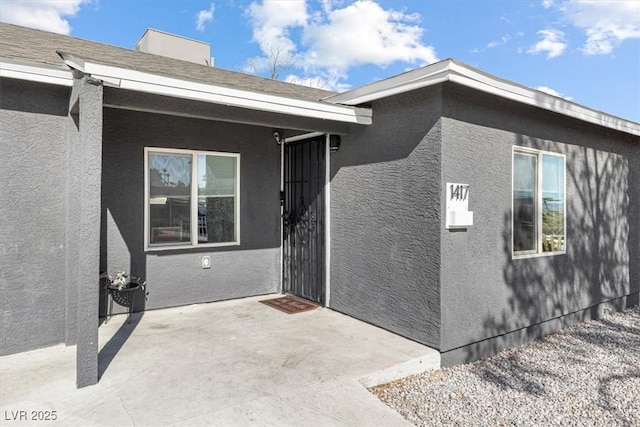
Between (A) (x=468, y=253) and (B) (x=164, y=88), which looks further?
(A) (x=468, y=253)

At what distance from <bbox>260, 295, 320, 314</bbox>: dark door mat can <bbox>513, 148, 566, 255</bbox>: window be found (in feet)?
9.02

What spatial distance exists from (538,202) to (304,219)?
316cm

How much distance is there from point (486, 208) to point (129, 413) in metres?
3.77

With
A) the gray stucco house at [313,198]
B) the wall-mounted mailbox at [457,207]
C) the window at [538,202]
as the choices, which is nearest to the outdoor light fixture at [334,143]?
the gray stucco house at [313,198]

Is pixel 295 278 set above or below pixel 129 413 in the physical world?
above

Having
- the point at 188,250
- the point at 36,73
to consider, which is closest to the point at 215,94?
the point at 36,73

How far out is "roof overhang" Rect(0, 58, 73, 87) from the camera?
3.34 metres

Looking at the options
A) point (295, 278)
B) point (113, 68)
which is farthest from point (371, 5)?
point (113, 68)

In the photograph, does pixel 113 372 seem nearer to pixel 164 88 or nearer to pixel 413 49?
pixel 164 88

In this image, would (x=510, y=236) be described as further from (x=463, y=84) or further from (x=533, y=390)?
(x=463, y=84)

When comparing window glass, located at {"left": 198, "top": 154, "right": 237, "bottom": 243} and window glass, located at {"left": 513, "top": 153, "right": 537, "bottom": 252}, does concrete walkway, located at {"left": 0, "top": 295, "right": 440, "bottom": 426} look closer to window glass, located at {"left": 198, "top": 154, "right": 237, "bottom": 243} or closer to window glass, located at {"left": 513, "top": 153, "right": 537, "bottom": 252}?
window glass, located at {"left": 198, "top": 154, "right": 237, "bottom": 243}

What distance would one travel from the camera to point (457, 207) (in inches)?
150

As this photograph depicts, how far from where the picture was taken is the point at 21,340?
12.1ft

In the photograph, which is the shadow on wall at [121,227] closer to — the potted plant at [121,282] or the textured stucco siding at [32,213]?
the potted plant at [121,282]
